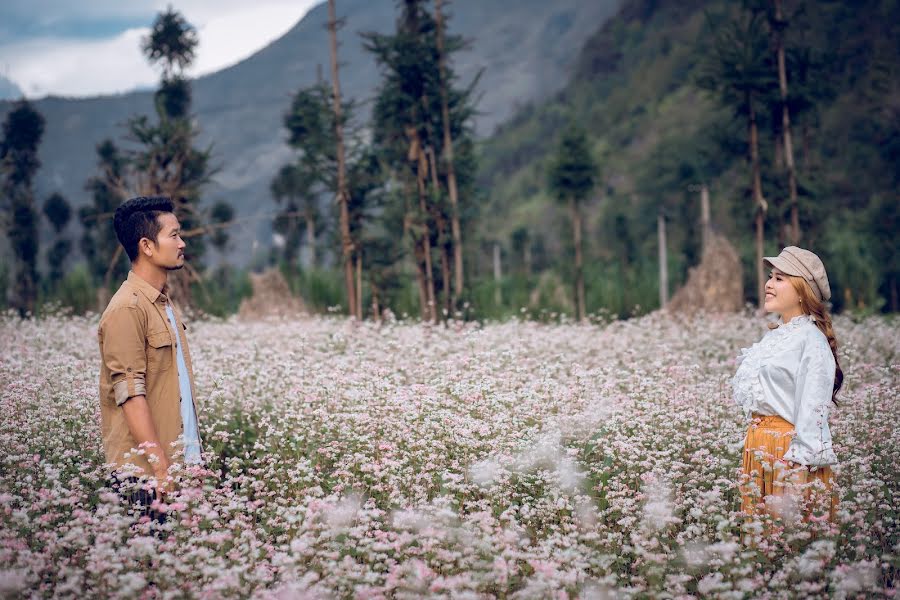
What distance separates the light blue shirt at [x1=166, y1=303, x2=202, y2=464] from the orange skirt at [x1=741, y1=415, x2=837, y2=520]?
10.3ft

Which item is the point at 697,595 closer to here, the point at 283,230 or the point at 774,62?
the point at 774,62

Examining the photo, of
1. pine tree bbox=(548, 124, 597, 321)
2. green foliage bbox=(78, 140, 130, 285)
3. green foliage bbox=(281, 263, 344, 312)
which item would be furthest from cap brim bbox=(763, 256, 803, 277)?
green foliage bbox=(78, 140, 130, 285)

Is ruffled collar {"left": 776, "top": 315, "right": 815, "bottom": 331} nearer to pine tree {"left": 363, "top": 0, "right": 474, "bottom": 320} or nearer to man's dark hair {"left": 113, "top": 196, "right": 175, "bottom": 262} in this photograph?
man's dark hair {"left": 113, "top": 196, "right": 175, "bottom": 262}

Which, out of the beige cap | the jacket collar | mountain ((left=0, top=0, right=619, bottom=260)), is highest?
mountain ((left=0, top=0, right=619, bottom=260))

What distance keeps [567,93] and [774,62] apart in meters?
107

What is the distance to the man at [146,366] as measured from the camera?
4312 millimetres

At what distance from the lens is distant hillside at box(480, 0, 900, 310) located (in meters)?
19.9

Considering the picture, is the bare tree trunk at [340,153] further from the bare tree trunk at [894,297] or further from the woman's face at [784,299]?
the bare tree trunk at [894,297]

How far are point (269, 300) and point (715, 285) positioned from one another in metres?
9.52

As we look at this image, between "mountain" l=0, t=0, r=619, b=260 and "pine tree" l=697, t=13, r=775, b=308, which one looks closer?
"pine tree" l=697, t=13, r=775, b=308

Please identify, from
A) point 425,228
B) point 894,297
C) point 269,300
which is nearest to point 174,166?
point 269,300

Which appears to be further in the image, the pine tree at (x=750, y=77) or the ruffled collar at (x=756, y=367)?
the pine tree at (x=750, y=77)

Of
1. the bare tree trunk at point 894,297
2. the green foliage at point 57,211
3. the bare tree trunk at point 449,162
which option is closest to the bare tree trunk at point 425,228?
the bare tree trunk at point 449,162

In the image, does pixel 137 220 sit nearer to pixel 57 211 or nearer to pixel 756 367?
pixel 756 367
